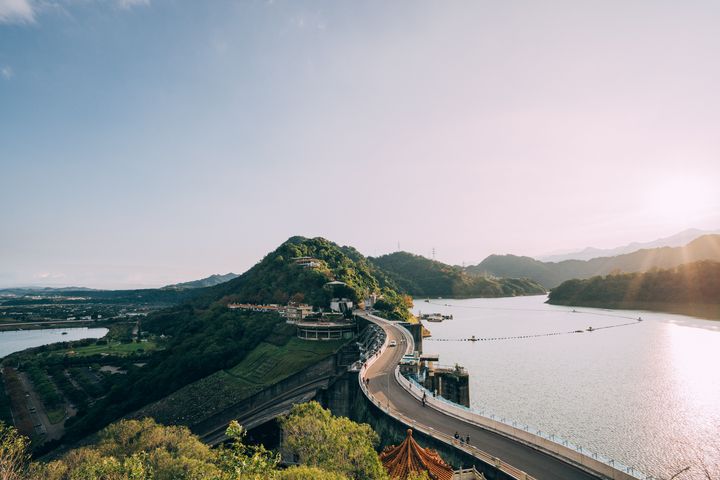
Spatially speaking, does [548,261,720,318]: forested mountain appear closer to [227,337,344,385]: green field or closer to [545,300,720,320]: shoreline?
[545,300,720,320]: shoreline

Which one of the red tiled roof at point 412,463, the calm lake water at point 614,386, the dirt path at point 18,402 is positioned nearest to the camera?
the red tiled roof at point 412,463

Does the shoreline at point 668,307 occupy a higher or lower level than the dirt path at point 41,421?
higher

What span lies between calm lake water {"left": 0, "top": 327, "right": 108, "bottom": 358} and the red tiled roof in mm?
173256

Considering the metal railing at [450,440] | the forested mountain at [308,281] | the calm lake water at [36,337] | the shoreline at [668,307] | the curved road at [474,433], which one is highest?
the forested mountain at [308,281]

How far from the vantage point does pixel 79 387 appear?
298 feet

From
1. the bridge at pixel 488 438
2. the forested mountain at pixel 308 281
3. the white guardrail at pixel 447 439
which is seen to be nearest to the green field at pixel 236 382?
the forested mountain at pixel 308 281

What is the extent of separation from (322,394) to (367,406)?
12.3 m

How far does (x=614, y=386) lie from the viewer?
56.7 meters

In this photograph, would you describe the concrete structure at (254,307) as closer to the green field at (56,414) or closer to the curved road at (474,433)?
the green field at (56,414)

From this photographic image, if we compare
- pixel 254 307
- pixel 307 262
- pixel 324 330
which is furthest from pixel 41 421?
pixel 307 262

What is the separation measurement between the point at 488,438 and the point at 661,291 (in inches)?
6572

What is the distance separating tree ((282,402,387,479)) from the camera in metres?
20.1

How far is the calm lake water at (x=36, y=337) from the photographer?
15525 centimetres

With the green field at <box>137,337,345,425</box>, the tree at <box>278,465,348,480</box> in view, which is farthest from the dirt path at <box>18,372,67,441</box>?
A: the tree at <box>278,465,348,480</box>
